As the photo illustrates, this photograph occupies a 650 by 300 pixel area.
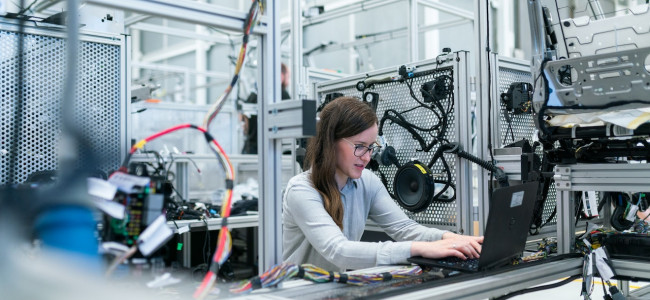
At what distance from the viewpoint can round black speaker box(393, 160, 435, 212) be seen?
1.76 metres

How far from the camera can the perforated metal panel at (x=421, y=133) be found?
1781mm

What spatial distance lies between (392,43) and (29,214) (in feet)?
17.8

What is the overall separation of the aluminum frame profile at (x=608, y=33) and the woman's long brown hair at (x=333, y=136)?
1.94 feet

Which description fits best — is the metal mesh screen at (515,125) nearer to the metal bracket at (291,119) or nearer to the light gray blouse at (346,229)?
the light gray blouse at (346,229)

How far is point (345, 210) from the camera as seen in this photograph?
156 centimetres

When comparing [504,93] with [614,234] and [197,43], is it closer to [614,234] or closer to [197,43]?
[614,234]

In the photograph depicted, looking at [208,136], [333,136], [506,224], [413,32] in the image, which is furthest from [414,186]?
[413,32]

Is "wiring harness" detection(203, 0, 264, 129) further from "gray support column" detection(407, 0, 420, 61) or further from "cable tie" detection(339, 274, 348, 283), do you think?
"gray support column" detection(407, 0, 420, 61)

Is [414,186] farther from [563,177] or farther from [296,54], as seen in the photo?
[296,54]

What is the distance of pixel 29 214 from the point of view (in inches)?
29.9

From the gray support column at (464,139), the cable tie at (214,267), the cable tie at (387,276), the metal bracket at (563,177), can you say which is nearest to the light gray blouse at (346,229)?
the cable tie at (387,276)

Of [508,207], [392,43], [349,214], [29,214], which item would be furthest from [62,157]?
[392,43]

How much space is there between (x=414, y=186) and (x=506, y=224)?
0.68 meters

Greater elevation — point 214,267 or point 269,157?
point 269,157
